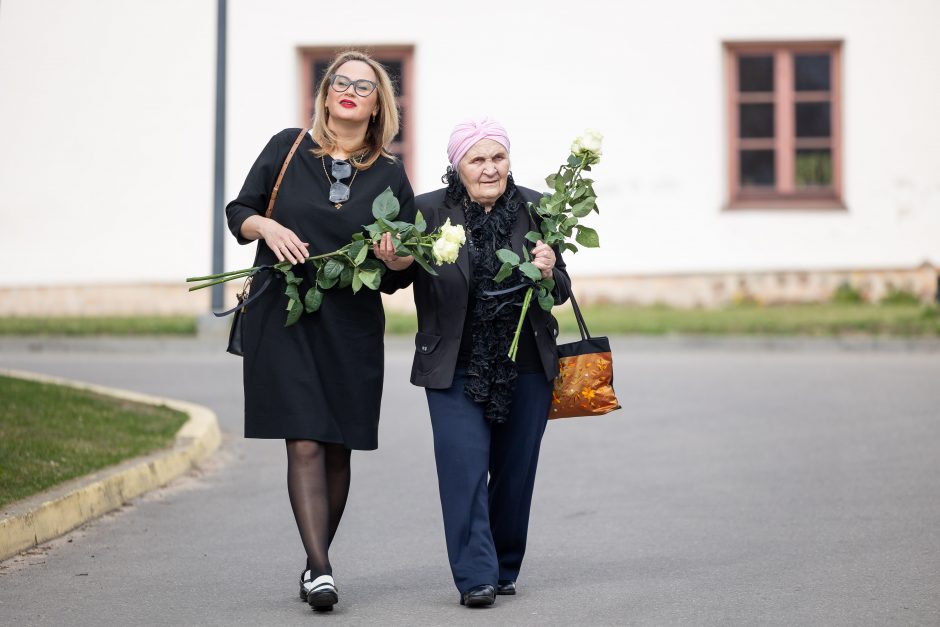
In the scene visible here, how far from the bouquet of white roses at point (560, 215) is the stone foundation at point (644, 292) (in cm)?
1393

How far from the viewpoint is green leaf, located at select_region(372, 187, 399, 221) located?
572cm

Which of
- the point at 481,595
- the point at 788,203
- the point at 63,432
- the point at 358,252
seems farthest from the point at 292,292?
the point at 788,203

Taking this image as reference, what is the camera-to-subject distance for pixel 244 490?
8.91 m

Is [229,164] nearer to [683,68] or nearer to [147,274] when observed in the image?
[147,274]

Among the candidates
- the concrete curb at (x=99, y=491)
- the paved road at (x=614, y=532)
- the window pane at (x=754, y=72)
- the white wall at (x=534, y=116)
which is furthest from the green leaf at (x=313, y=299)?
the window pane at (x=754, y=72)

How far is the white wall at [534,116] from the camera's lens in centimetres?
2036

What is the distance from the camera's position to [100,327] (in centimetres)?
1822

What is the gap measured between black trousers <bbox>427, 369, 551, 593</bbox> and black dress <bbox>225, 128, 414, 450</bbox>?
11.7 inches

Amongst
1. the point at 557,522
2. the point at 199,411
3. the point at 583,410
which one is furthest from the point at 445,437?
the point at 199,411

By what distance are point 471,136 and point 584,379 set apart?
1.02 meters

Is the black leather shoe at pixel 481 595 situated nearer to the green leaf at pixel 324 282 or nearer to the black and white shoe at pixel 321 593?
the black and white shoe at pixel 321 593

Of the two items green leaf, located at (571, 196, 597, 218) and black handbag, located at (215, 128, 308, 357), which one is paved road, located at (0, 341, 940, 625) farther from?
green leaf, located at (571, 196, 597, 218)

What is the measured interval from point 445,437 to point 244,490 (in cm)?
327

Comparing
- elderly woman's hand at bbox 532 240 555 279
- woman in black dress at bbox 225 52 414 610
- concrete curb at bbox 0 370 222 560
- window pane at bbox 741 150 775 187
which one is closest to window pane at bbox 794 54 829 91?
window pane at bbox 741 150 775 187
